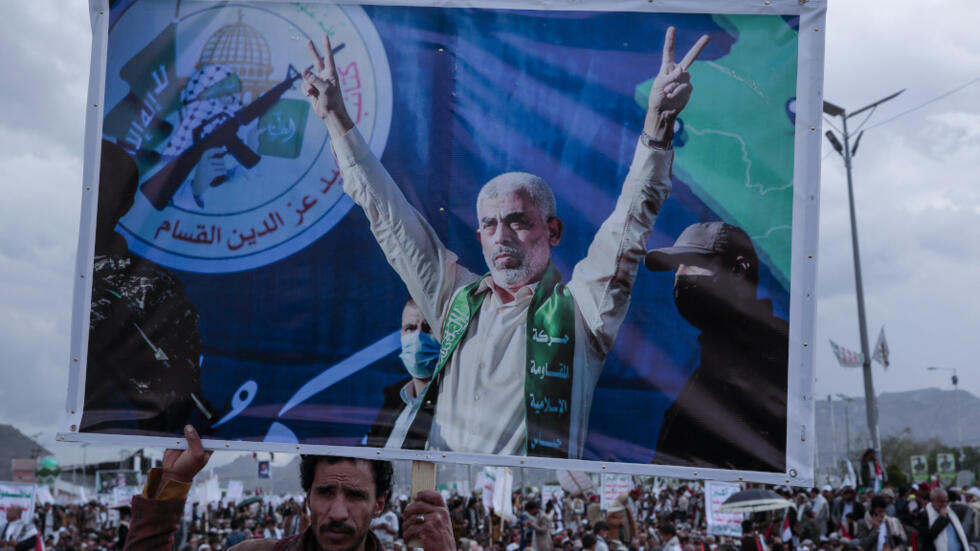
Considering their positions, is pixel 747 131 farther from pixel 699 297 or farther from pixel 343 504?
pixel 343 504

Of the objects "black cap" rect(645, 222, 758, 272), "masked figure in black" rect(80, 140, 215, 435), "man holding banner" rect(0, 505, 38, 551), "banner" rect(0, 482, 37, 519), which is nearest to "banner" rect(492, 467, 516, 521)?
"man holding banner" rect(0, 505, 38, 551)

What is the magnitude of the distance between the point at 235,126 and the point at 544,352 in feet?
4.60

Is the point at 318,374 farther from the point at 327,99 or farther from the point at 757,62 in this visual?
the point at 757,62

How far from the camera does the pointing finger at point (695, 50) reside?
359cm

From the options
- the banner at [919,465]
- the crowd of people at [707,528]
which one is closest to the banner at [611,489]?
the crowd of people at [707,528]

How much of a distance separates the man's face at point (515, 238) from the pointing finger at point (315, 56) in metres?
0.80

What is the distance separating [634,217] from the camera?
3.56 meters

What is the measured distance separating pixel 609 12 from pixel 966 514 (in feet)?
35.4

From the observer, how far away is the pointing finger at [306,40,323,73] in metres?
3.72

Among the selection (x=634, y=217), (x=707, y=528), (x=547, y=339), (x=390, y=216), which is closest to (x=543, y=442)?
(x=547, y=339)

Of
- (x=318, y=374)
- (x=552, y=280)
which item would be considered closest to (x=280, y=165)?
(x=318, y=374)

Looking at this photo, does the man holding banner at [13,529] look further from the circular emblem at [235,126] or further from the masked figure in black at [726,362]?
the masked figure in black at [726,362]

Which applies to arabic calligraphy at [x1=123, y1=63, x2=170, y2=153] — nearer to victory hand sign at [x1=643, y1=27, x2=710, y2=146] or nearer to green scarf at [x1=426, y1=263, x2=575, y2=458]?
green scarf at [x1=426, y1=263, x2=575, y2=458]

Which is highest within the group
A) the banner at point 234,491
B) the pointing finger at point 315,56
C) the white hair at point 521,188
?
the pointing finger at point 315,56
